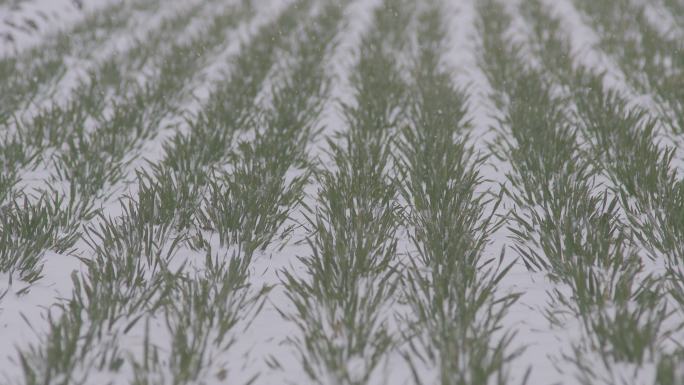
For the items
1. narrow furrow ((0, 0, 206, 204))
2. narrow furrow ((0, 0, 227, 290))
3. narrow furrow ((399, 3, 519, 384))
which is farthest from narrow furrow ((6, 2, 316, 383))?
narrow furrow ((0, 0, 206, 204))

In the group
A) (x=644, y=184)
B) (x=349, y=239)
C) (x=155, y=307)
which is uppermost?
(x=644, y=184)

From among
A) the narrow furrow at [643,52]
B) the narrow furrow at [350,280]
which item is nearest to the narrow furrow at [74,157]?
the narrow furrow at [350,280]

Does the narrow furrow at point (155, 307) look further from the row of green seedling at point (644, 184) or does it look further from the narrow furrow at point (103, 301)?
the row of green seedling at point (644, 184)

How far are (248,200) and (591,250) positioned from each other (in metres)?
1.42

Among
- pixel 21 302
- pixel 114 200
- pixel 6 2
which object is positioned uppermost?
pixel 6 2

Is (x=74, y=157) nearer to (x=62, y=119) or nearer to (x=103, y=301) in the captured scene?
(x=62, y=119)

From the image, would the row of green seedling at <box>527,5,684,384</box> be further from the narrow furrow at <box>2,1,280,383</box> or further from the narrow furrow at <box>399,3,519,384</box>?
the narrow furrow at <box>2,1,280,383</box>

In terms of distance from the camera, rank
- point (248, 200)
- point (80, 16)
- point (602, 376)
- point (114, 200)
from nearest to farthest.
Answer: point (602, 376) → point (248, 200) → point (114, 200) → point (80, 16)

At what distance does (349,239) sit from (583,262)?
87 centimetres

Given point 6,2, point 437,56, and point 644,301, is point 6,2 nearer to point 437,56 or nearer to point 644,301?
point 437,56

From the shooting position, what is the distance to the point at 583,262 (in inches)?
76.7

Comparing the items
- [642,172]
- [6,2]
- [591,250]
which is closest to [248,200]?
[591,250]

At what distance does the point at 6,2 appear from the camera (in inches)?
283

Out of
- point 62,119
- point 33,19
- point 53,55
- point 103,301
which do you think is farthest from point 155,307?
point 33,19
